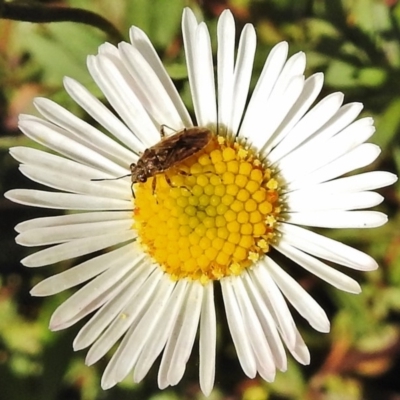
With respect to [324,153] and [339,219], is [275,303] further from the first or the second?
[324,153]

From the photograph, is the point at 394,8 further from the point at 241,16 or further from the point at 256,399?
the point at 256,399

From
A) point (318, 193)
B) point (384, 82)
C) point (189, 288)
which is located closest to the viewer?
point (318, 193)

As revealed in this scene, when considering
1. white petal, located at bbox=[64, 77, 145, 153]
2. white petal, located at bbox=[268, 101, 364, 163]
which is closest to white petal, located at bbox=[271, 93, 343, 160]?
white petal, located at bbox=[268, 101, 364, 163]

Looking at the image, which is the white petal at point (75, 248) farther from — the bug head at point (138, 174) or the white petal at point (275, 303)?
the white petal at point (275, 303)

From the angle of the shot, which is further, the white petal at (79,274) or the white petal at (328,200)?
the white petal at (79,274)

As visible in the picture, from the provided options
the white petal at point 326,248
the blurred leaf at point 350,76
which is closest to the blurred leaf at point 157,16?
the blurred leaf at point 350,76

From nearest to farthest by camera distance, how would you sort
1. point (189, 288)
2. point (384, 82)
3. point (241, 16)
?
point (189, 288)
point (384, 82)
point (241, 16)

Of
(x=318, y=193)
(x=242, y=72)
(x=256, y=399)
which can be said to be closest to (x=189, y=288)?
(x=318, y=193)
